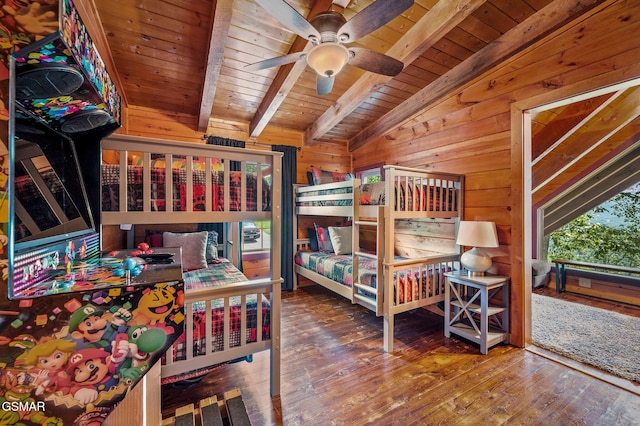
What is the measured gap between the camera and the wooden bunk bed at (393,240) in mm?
2396

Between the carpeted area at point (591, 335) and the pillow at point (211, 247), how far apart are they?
3399mm

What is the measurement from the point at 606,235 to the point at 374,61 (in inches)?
189

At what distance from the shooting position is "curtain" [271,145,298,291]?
13.1ft

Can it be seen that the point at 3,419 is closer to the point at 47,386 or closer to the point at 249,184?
the point at 47,386

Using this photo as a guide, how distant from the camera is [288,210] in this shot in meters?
4.05

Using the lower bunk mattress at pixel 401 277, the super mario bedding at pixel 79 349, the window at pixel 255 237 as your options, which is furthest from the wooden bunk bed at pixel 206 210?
the window at pixel 255 237

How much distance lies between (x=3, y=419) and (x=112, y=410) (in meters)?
0.22

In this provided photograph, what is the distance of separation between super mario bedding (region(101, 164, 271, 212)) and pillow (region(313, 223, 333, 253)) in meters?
2.30

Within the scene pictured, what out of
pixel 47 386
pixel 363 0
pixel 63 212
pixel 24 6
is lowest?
pixel 47 386

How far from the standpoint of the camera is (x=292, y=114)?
365 centimetres

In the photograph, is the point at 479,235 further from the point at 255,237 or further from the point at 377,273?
the point at 255,237

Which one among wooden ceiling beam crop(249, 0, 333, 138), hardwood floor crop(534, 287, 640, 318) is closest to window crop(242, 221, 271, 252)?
wooden ceiling beam crop(249, 0, 333, 138)

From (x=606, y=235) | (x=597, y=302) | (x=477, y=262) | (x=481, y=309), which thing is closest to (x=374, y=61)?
(x=477, y=262)

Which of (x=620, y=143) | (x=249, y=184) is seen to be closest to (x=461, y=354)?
(x=249, y=184)
